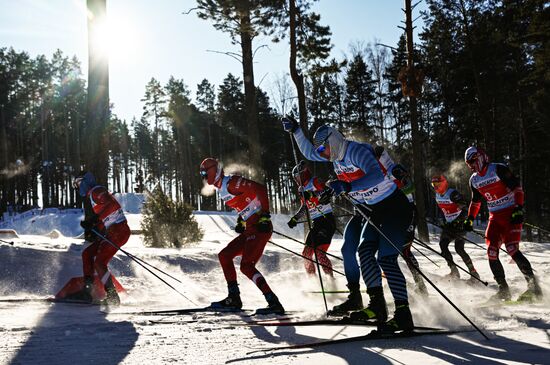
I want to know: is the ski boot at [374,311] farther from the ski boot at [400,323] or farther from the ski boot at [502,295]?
the ski boot at [502,295]

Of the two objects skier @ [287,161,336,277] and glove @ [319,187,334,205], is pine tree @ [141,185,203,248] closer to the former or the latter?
skier @ [287,161,336,277]

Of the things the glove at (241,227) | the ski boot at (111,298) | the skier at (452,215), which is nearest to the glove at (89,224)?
the ski boot at (111,298)

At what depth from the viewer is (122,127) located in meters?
80.0

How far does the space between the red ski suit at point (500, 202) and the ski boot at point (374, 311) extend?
10.6 ft

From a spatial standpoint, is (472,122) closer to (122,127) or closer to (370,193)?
(370,193)

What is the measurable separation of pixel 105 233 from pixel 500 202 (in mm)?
6207

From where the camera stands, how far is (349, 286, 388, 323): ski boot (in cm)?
505

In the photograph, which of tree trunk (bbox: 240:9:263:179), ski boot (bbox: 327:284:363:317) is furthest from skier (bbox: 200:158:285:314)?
tree trunk (bbox: 240:9:263:179)

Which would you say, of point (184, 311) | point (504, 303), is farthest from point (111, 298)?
point (504, 303)

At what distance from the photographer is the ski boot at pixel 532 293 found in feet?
22.7

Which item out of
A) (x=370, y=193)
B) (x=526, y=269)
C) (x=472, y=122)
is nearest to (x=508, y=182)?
(x=526, y=269)

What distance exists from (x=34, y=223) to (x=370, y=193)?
4033 cm

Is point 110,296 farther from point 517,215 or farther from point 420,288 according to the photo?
point 517,215

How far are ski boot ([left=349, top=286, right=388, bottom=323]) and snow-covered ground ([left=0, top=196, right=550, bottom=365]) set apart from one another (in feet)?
0.47
